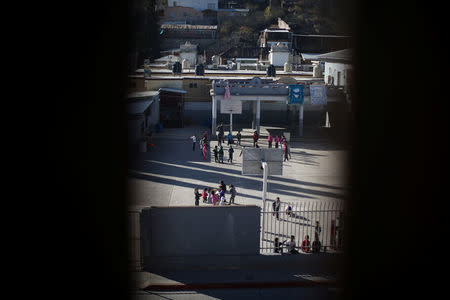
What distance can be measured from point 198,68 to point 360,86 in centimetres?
1492

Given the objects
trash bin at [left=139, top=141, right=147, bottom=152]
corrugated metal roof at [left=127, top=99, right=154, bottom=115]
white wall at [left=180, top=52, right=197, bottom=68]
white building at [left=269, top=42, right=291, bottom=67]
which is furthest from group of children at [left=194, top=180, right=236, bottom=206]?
white building at [left=269, top=42, right=291, bottom=67]

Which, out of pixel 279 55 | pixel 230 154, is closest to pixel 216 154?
pixel 230 154

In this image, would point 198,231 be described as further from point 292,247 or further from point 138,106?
point 138,106

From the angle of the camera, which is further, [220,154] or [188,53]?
[188,53]

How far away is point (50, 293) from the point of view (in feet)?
25.2

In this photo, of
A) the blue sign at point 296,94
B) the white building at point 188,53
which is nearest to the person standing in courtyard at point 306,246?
the blue sign at point 296,94

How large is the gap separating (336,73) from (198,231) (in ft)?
62.4

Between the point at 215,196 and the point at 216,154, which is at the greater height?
the point at 216,154

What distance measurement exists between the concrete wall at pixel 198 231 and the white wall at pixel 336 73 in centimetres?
1637

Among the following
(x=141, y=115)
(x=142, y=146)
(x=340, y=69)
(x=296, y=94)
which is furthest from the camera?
(x=340, y=69)

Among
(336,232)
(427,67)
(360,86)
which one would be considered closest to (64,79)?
(336,232)

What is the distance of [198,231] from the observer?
8.91m

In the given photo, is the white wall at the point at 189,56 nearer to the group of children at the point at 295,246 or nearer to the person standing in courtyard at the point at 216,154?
the person standing in courtyard at the point at 216,154

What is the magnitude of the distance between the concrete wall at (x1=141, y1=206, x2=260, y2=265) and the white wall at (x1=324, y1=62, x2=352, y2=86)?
16.4m
